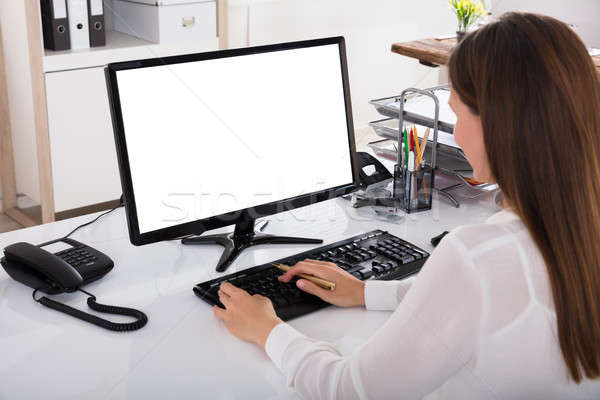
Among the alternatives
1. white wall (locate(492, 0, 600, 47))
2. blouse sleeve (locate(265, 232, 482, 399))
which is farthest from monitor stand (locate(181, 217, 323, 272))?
white wall (locate(492, 0, 600, 47))

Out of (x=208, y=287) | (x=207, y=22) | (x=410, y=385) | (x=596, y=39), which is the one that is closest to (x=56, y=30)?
(x=207, y=22)

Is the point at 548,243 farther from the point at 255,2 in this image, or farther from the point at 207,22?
the point at 255,2

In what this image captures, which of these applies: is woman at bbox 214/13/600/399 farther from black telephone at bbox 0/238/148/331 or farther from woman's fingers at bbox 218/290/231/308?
black telephone at bbox 0/238/148/331

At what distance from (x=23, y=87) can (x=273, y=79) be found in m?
1.82

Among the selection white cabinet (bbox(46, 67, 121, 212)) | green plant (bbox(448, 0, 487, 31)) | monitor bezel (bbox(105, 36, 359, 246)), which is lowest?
white cabinet (bbox(46, 67, 121, 212))

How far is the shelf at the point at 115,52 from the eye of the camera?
264 cm

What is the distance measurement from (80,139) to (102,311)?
1.86 metres

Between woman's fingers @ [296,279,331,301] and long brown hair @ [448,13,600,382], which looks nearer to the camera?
long brown hair @ [448,13,600,382]

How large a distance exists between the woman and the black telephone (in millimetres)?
472

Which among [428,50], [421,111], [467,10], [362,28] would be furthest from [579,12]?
[421,111]

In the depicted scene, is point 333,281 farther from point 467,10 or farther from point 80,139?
point 80,139

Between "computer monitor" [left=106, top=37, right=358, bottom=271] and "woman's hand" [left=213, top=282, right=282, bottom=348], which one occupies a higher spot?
"computer monitor" [left=106, top=37, right=358, bottom=271]

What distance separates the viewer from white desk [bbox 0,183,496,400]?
93 centimetres

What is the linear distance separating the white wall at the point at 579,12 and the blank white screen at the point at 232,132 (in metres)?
2.37
